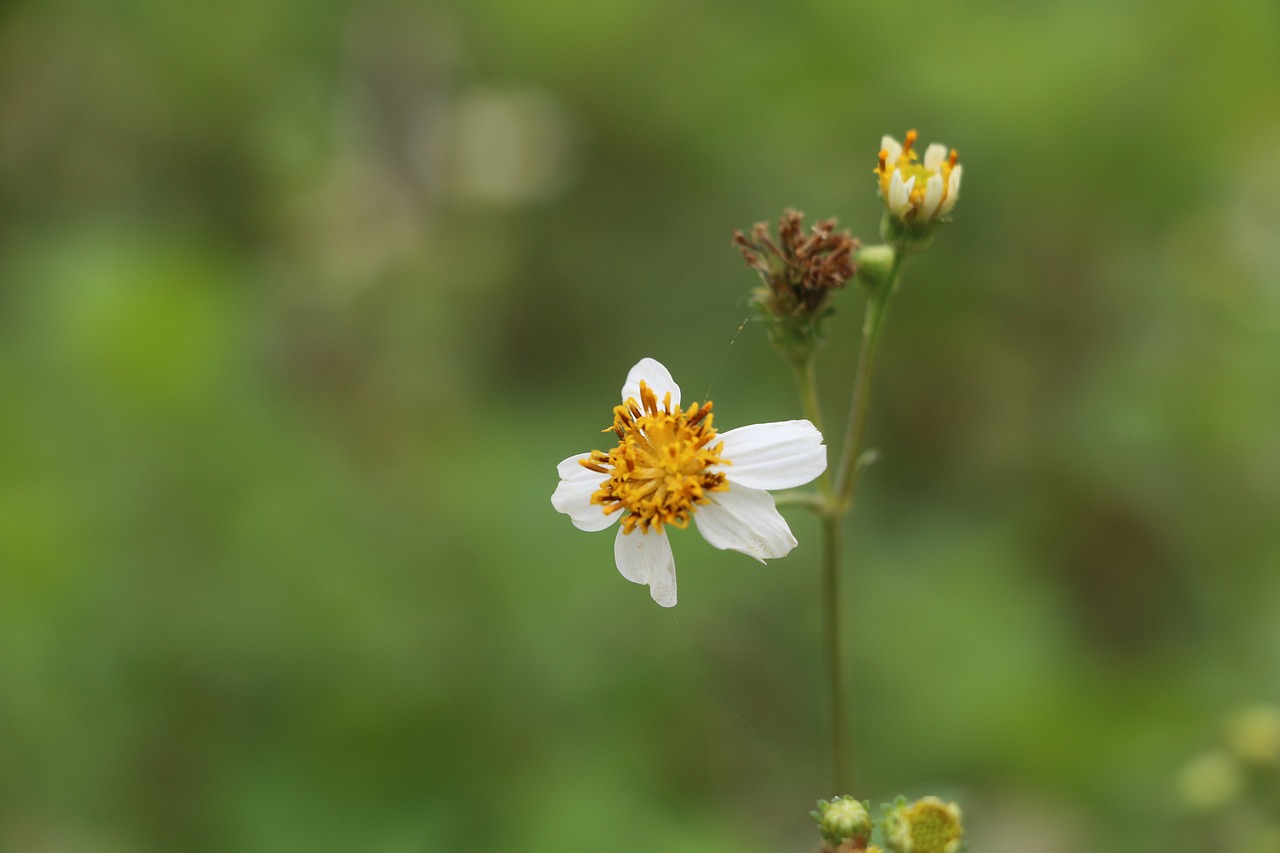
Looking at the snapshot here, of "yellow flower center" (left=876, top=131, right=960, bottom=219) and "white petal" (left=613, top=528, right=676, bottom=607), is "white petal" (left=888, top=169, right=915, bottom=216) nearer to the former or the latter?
"yellow flower center" (left=876, top=131, right=960, bottom=219)

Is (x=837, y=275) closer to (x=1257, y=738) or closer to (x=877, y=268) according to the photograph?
(x=877, y=268)

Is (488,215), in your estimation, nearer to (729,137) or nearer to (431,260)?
(431,260)

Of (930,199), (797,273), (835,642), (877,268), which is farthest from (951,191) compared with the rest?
(835,642)

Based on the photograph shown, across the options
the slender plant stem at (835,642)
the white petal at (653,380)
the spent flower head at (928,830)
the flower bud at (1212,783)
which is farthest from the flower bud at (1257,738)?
the white petal at (653,380)

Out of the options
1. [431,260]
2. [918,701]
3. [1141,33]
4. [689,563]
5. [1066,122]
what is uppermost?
[1141,33]

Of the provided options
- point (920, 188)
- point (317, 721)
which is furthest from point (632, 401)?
point (317, 721)

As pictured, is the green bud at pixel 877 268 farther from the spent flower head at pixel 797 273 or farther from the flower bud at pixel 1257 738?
the flower bud at pixel 1257 738

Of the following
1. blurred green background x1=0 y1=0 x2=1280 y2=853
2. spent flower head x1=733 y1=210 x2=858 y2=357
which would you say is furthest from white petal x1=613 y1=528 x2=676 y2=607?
blurred green background x1=0 y1=0 x2=1280 y2=853
